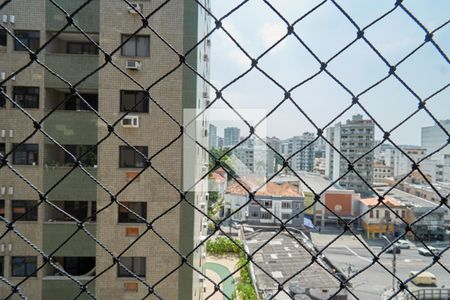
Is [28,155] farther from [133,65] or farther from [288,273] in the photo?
[288,273]

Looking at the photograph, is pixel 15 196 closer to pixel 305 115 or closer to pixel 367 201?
pixel 305 115

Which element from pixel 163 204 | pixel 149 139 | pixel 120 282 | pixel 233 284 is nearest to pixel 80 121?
pixel 149 139

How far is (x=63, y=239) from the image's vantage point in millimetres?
3336

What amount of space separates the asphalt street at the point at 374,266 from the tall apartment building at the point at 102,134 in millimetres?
4750

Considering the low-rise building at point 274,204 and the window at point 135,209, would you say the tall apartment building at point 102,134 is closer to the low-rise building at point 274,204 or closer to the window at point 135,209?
the window at point 135,209

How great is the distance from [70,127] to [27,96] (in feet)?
1.90

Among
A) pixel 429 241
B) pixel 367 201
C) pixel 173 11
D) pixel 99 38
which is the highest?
pixel 173 11

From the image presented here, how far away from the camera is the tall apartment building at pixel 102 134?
3262 millimetres

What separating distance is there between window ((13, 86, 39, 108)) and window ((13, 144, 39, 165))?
1.42 feet

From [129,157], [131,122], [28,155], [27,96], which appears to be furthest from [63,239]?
[27,96]

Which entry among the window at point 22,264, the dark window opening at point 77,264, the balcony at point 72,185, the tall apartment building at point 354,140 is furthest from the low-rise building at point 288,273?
the tall apartment building at point 354,140

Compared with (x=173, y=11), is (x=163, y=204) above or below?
below

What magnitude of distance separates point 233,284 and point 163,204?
146 inches

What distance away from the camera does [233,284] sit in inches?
248
